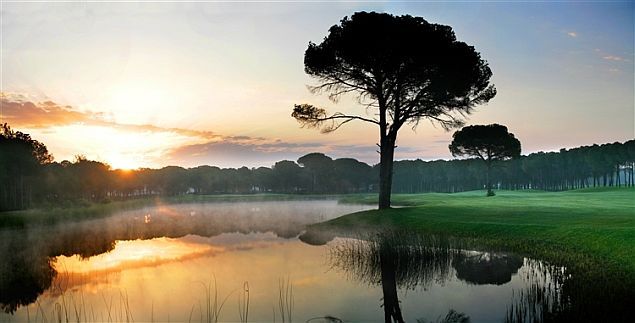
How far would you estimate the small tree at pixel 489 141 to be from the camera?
7006cm

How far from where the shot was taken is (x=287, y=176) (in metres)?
143

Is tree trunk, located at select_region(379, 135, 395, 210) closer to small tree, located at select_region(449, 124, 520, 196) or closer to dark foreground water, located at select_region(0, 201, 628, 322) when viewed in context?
dark foreground water, located at select_region(0, 201, 628, 322)

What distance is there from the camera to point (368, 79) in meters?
A: 33.7

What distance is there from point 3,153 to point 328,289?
63.4 metres

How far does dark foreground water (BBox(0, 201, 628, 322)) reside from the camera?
10.7 metres

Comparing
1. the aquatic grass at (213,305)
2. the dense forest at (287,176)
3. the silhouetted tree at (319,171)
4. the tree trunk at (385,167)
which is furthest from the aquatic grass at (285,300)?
the silhouetted tree at (319,171)

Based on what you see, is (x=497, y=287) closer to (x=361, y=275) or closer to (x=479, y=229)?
(x=361, y=275)

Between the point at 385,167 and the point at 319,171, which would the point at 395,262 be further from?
the point at 319,171

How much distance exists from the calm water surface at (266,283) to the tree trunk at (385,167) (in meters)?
12.1

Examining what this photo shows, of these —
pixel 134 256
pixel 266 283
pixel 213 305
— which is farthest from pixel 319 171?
pixel 213 305

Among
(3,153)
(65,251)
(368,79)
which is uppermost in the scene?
(368,79)

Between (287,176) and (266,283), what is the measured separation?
130 metres

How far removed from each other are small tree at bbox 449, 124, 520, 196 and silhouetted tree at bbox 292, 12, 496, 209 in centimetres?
3650

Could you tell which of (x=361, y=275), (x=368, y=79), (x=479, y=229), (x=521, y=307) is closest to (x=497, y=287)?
(x=521, y=307)
